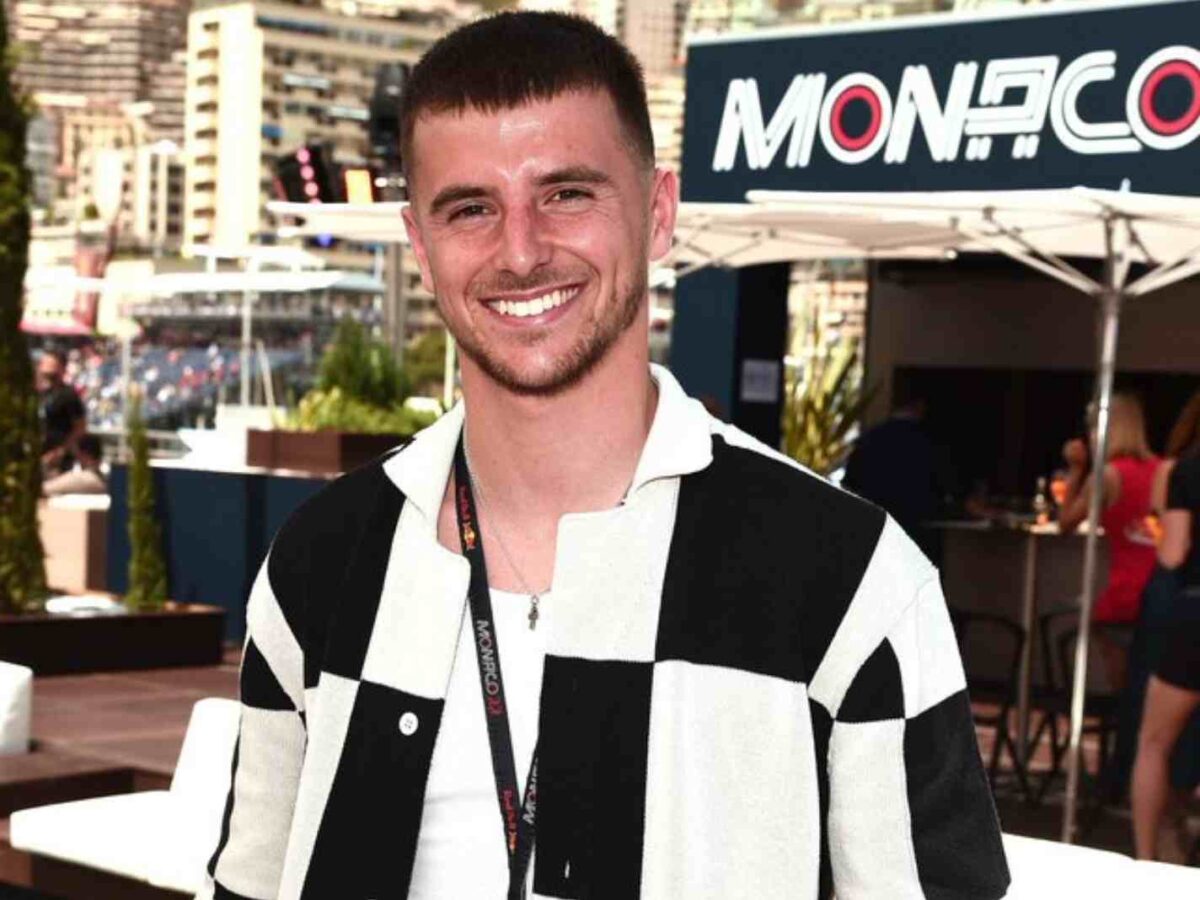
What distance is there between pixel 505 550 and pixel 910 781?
397 mm

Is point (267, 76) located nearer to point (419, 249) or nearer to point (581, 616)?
point (419, 249)

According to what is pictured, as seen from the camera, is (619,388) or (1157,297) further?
(1157,297)

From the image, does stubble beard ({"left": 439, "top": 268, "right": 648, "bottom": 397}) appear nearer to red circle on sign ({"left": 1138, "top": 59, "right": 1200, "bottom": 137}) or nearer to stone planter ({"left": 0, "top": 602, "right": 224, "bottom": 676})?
red circle on sign ({"left": 1138, "top": 59, "right": 1200, "bottom": 137})

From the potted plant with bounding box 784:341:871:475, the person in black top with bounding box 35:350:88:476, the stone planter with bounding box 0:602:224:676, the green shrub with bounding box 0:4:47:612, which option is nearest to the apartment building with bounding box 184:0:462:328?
the person in black top with bounding box 35:350:88:476

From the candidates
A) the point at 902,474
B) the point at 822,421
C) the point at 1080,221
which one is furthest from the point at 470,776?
the point at 822,421

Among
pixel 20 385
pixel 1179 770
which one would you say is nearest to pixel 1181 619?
pixel 1179 770

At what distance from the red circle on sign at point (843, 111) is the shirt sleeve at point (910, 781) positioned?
11.1 metres

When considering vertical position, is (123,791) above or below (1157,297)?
below

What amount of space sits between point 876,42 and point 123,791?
7173 millimetres

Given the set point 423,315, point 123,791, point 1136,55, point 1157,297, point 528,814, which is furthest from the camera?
point 423,315

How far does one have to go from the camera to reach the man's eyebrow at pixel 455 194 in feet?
5.95

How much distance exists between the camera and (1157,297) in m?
16.4

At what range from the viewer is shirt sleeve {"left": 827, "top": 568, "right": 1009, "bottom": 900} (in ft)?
5.64

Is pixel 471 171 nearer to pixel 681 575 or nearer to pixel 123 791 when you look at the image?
pixel 681 575
